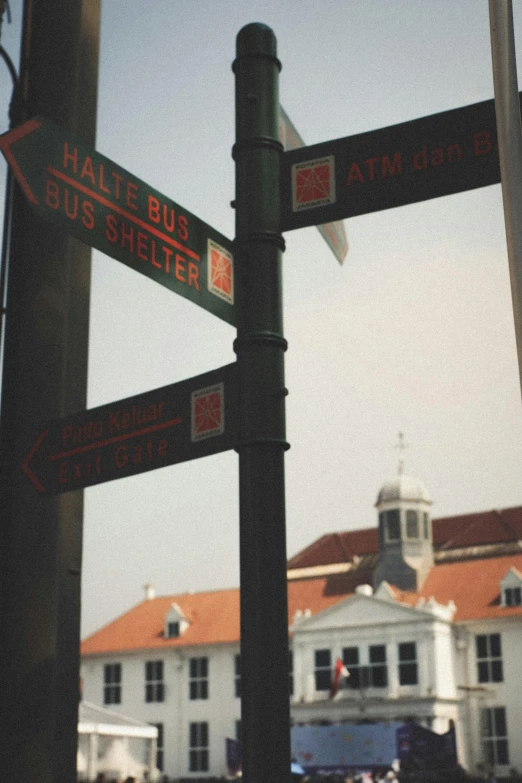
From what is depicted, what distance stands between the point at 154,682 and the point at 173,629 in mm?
2855

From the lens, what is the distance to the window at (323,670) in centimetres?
4825

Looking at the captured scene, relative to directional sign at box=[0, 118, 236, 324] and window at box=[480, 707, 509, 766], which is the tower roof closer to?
window at box=[480, 707, 509, 766]

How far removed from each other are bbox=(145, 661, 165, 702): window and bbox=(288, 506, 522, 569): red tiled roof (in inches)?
471

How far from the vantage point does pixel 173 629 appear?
54.6 m

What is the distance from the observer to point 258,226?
3.72 m

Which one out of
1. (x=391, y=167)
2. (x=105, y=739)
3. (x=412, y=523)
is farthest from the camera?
(x=412, y=523)

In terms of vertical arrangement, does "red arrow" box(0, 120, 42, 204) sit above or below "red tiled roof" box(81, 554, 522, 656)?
below

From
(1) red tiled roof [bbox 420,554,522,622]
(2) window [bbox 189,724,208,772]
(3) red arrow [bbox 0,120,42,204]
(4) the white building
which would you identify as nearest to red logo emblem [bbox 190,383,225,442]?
(3) red arrow [bbox 0,120,42,204]

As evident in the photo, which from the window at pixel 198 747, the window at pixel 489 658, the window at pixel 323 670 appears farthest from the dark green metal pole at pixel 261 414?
the window at pixel 198 747

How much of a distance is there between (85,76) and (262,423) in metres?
2.09

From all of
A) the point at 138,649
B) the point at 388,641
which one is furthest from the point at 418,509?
the point at 138,649

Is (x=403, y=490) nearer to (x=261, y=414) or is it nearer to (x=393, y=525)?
(x=393, y=525)

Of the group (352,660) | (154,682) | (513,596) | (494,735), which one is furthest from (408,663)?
(154,682)

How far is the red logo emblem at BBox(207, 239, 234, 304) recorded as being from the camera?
3.70 metres
